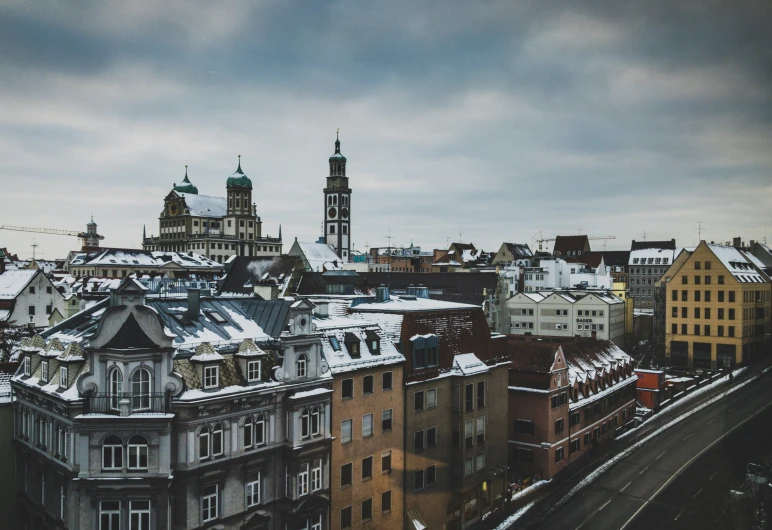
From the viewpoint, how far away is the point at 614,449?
4631 centimetres

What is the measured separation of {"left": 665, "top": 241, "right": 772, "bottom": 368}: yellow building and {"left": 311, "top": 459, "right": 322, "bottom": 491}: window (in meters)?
58.8

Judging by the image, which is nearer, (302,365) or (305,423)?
(305,423)

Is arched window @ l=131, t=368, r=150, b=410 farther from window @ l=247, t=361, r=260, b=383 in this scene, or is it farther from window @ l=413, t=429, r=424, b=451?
window @ l=413, t=429, r=424, b=451

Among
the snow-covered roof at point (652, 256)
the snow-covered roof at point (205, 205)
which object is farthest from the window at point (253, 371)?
→ the snow-covered roof at point (205, 205)

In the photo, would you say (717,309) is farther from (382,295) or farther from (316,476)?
(316,476)

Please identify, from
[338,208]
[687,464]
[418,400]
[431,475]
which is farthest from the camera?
[338,208]

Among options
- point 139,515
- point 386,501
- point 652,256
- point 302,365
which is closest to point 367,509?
point 386,501

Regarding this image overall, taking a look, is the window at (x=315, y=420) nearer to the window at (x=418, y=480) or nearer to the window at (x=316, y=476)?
the window at (x=316, y=476)

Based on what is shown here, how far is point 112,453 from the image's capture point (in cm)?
2267

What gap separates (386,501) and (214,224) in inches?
5271

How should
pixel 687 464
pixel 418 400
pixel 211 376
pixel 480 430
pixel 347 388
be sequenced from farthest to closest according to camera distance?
pixel 687 464 < pixel 480 430 < pixel 418 400 < pixel 347 388 < pixel 211 376

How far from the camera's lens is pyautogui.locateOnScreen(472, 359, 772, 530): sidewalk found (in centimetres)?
3666

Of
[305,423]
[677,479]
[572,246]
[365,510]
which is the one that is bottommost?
[677,479]

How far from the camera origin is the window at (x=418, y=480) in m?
33.6
